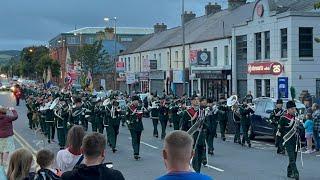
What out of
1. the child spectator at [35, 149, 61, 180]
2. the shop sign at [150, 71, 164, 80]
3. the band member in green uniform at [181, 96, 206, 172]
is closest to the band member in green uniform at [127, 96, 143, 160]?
the band member in green uniform at [181, 96, 206, 172]

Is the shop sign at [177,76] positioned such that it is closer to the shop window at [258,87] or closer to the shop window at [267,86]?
the shop window at [258,87]

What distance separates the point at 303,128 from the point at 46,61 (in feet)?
256

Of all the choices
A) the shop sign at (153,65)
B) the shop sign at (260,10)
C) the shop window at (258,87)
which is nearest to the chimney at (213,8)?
the shop sign at (153,65)

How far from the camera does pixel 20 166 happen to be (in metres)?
6.61

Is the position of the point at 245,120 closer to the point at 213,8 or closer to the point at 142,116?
the point at 142,116

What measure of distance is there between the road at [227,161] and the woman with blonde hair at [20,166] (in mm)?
8608

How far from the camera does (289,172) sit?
14914mm

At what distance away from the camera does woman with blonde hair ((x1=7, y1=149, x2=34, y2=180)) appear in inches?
259

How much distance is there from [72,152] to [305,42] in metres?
31.2

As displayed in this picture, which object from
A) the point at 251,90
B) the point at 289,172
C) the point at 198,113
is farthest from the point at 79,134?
the point at 251,90

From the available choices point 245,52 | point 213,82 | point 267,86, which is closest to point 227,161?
point 267,86

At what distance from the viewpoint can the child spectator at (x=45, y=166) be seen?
6.91m

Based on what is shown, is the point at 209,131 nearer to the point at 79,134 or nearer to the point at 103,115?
the point at 103,115

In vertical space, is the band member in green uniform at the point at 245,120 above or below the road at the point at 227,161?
above
